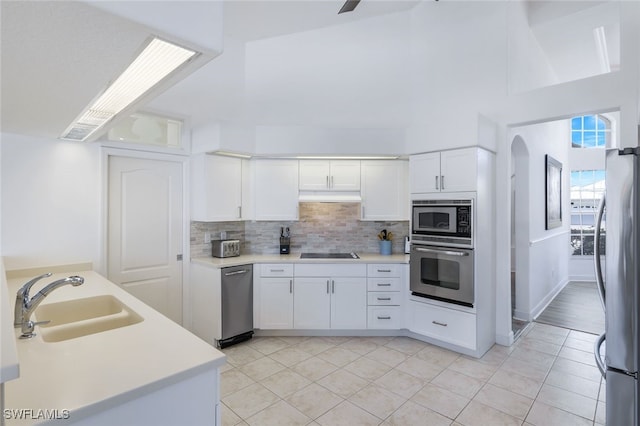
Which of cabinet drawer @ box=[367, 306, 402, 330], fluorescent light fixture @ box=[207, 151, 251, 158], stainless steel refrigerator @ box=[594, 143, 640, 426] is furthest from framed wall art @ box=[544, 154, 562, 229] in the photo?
fluorescent light fixture @ box=[207, 151, 251, 158]

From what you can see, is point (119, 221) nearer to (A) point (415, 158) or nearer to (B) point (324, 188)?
(B) point (324, 188)

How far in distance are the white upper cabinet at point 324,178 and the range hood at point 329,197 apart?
5 centimetres

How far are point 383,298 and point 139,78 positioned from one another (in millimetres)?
3261

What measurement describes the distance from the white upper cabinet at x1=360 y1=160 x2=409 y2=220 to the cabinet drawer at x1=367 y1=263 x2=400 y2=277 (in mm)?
630

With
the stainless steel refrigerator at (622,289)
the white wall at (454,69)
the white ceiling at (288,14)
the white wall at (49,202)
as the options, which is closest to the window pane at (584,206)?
the white wall at (454,69)

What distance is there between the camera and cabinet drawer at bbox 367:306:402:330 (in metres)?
3.78

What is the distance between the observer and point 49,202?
285 cm

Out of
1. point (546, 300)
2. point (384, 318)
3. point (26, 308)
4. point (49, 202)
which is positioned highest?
point (49, 202)

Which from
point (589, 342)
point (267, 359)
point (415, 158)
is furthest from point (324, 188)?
point (589, 342)

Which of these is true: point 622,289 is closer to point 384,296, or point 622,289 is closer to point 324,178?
point 384,296

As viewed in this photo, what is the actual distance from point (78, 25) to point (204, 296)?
317 centimetres

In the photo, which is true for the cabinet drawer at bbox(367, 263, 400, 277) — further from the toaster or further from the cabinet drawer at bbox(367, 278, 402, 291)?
the toaster

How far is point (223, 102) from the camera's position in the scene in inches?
153

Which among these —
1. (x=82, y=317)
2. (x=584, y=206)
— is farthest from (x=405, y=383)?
(x=584, y=206)
